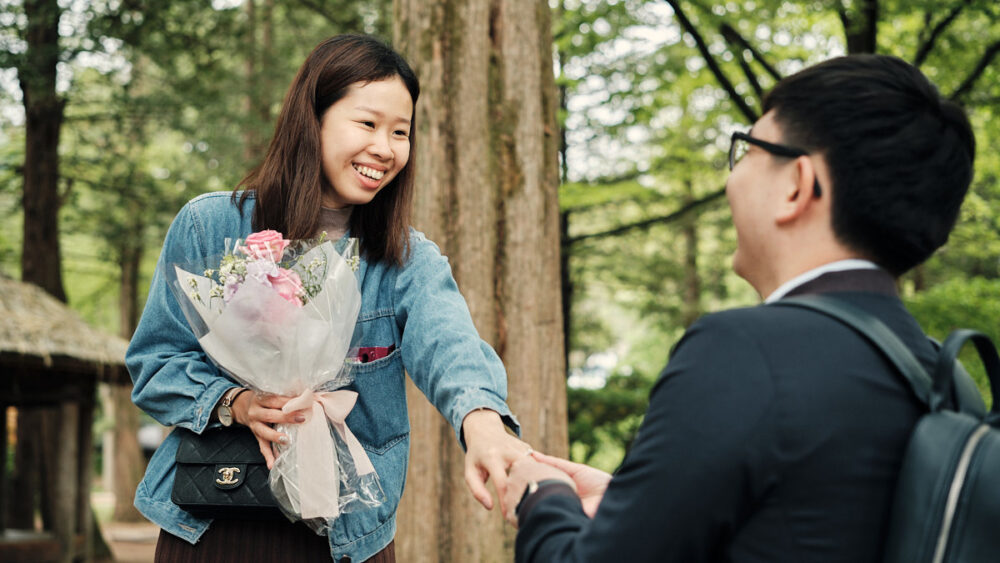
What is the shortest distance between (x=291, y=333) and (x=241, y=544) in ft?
1.89

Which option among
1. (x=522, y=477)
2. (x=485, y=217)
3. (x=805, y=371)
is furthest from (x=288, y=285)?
(x=485, y=217)

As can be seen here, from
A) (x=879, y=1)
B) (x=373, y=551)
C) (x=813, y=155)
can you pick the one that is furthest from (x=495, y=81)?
(x=879, y=1)

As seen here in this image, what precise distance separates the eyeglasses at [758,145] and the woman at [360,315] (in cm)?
81

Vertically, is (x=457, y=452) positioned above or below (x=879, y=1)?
below

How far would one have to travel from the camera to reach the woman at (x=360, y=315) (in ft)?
7.60

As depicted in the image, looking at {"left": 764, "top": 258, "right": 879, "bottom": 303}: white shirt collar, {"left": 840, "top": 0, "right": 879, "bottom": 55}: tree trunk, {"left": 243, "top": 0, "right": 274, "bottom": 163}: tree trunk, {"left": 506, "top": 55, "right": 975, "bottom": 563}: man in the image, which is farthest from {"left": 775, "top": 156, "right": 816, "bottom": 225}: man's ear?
{"left": 243, "top": 0, "right": 274, "bottom": 163}: tree trunk

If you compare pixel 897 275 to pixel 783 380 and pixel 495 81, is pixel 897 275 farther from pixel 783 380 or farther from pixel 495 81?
pixel 495 81

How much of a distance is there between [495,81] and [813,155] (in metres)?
3.62

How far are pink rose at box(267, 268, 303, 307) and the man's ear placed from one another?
43.1 inches

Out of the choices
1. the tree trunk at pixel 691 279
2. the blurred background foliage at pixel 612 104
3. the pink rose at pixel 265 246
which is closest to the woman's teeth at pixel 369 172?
the pink rose at pixel 265 246

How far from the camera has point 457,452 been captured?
16.4 feet

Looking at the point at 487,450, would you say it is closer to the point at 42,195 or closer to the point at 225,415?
the point at 225,415

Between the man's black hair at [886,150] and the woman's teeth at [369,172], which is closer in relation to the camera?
the man's black hair at [886,150]

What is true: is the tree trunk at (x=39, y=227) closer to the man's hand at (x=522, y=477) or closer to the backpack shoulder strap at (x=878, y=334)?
the man's hand at (x=522, y=477)
